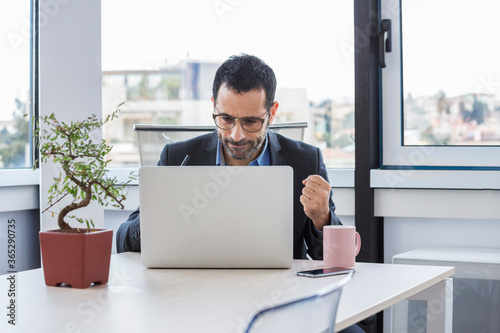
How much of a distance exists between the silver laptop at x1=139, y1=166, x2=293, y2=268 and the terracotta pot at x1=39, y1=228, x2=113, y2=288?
6.9 inches

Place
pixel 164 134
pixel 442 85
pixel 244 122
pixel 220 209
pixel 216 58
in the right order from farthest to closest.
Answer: pixel 216 58 < pixel 442 85 < pixel 164 134 < pixel 244 122 < pixel 220 209

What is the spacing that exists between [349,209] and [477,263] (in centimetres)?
63

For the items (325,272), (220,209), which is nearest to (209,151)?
(220,209)

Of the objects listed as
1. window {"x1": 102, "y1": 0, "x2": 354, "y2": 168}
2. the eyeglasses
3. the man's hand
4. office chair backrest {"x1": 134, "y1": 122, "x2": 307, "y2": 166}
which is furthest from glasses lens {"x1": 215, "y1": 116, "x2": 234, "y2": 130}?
window {"x1": 102, "y1": 0, "x2": 354, "y2": 168}

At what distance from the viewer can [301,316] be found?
69 centimetres

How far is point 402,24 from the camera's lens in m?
2.65

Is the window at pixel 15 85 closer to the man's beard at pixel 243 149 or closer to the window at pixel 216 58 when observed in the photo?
the window at pixel 216 58

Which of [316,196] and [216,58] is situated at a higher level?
[216,58]

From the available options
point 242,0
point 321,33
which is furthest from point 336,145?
point 242,0

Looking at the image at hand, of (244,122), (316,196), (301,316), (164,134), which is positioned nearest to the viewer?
(301,316)

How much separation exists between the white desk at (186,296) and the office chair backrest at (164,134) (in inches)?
28.7

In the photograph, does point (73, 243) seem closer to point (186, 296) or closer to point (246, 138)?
point (186, 296)

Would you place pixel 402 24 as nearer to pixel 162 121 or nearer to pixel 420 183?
pixel 420 183

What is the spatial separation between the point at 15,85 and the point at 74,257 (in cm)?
203
